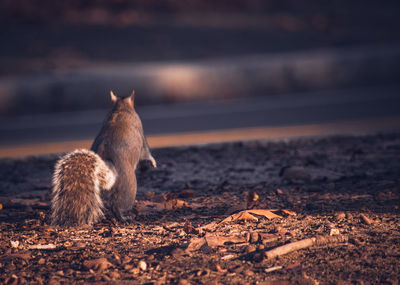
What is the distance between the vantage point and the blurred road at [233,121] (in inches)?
363

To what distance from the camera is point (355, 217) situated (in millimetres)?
4438

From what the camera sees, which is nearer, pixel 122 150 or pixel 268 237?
pixel 268 237

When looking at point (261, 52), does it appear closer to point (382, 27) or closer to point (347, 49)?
point (347, 49)

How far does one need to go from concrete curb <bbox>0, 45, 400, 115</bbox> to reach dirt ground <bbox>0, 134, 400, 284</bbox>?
6006mm

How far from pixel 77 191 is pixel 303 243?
6.14 feet

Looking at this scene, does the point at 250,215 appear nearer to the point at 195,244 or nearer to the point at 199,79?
the point at 195,244

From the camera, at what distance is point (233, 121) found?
10461 mm

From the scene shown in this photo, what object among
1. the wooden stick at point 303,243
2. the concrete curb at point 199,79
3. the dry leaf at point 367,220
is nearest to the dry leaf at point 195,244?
the wooden stick at point 303,243

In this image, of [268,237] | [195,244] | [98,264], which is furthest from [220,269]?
[98,264]

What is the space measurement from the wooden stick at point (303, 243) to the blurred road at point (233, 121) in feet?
16.2

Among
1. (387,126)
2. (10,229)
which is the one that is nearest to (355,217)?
(10,229)

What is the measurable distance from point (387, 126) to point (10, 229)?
6.85 meters

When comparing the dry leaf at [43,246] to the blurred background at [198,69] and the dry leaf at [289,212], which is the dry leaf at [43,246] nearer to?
the dry leaf at [289,212]

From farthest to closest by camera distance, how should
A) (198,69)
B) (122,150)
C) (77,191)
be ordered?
(198,69), (122,150), (77,191)
